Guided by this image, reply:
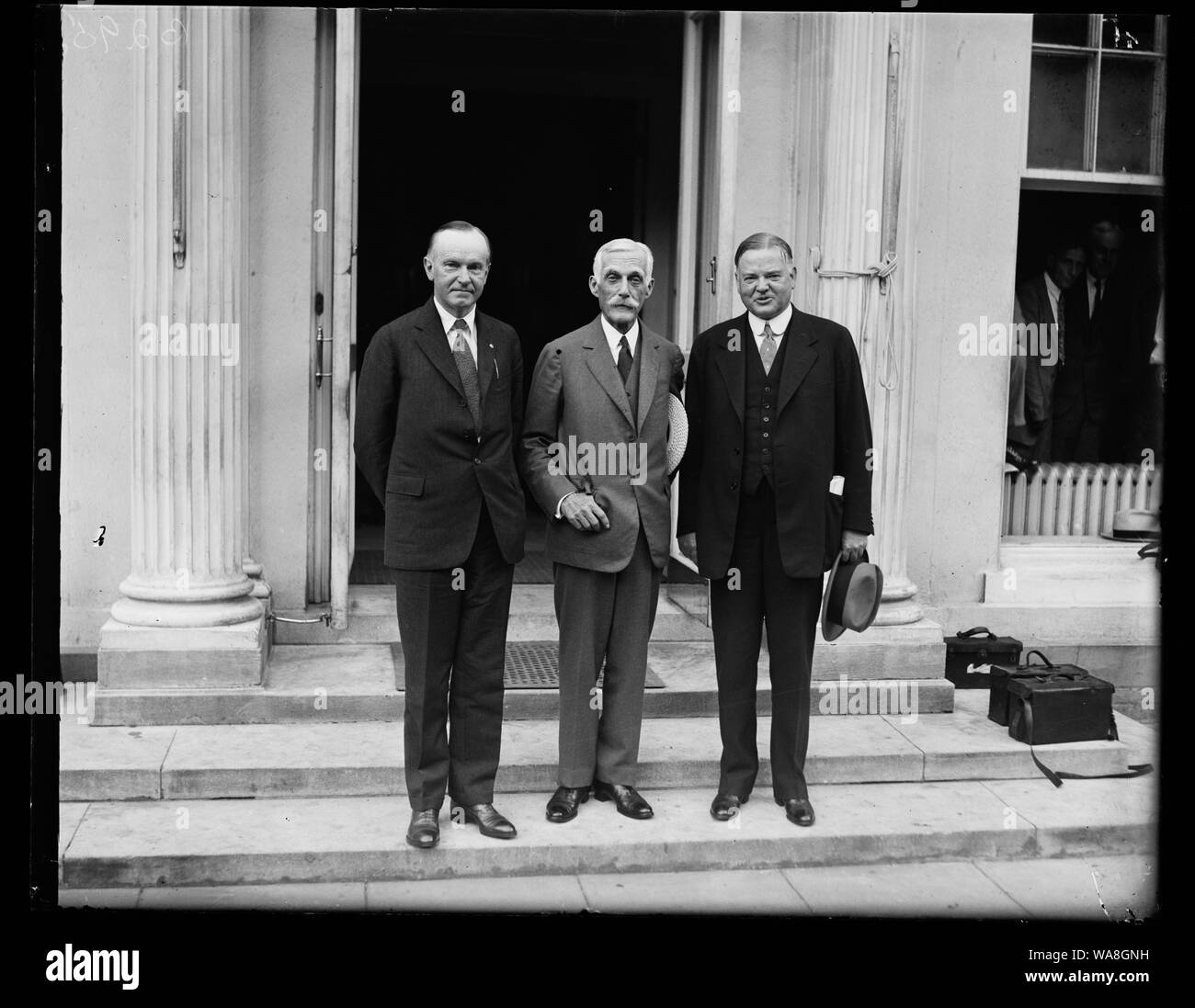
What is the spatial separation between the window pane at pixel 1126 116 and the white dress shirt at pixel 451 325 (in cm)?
425

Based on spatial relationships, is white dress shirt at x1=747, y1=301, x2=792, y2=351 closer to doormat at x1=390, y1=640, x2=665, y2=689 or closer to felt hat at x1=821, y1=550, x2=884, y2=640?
felt hat at x1=821, y1=550, x2=884, y2=640

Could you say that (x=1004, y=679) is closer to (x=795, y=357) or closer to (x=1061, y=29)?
(x=795, y=357)

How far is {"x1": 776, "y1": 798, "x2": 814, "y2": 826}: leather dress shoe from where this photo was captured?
209 inches

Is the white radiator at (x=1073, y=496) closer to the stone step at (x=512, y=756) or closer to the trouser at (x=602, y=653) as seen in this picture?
the stone step at (x=512, y=756)

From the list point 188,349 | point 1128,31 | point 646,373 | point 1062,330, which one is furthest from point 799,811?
point 1128,31

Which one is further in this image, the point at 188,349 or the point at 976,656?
the point at 976,656

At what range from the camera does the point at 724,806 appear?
5359mm

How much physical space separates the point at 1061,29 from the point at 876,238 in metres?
1.91

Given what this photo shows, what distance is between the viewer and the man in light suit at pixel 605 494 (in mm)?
5129

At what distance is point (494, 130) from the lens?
11633mm

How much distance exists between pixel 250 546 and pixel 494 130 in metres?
5.88

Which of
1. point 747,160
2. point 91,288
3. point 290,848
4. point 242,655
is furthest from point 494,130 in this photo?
point 290,848

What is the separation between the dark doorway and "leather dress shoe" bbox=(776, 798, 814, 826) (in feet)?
16.5
